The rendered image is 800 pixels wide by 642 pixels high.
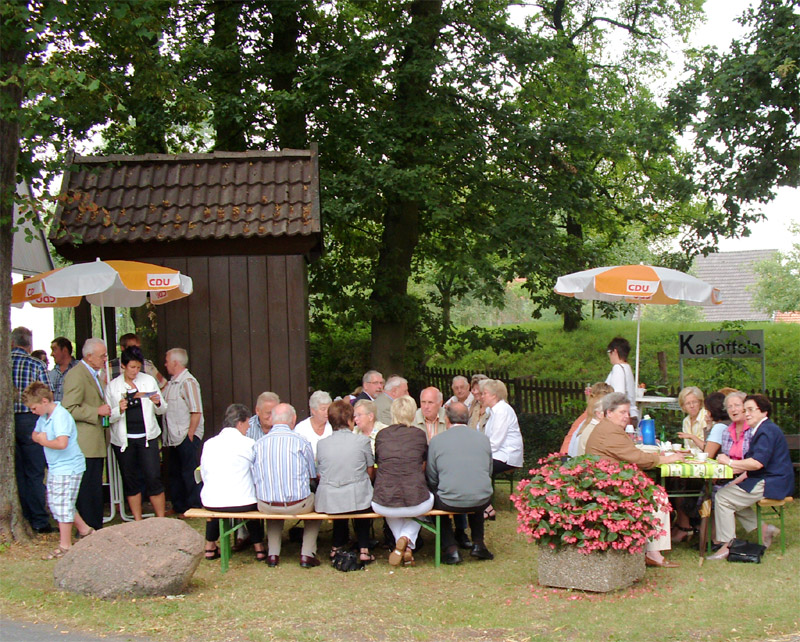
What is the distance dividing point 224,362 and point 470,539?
11.4ft

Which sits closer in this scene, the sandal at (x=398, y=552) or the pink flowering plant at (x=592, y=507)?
the pink flowering plant at (x=592, y=507)

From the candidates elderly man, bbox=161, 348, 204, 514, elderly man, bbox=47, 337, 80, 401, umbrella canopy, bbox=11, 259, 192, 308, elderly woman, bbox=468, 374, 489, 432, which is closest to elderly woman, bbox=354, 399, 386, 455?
elderly woman, bbox=468, 374, 489, 432

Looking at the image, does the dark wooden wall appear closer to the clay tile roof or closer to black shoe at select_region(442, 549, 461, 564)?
the clay tile roof

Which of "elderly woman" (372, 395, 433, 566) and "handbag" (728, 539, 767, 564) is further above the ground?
"elderly woman" (372, 395, 433, 566)

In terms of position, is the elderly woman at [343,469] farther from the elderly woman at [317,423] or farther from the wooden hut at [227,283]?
the wooden hut at [227,283]

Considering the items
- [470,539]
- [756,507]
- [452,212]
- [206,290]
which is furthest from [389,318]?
[756,507]

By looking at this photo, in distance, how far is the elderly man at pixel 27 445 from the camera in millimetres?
8117

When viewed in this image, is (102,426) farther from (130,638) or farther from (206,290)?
(130,638)

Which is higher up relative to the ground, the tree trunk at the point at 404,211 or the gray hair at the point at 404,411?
the tree trunk at the point at 404,211

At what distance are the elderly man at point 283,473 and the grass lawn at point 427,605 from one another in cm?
49

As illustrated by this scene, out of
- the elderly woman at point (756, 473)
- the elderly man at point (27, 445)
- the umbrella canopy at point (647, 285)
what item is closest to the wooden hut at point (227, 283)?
the elderly man at point (27, 445)

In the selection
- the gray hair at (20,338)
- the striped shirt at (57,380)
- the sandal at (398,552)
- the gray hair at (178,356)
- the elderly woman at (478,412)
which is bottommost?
the sandal at (398,552)

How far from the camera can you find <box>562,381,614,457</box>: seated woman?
7.53m

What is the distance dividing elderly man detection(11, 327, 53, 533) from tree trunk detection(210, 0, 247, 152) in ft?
22.4
